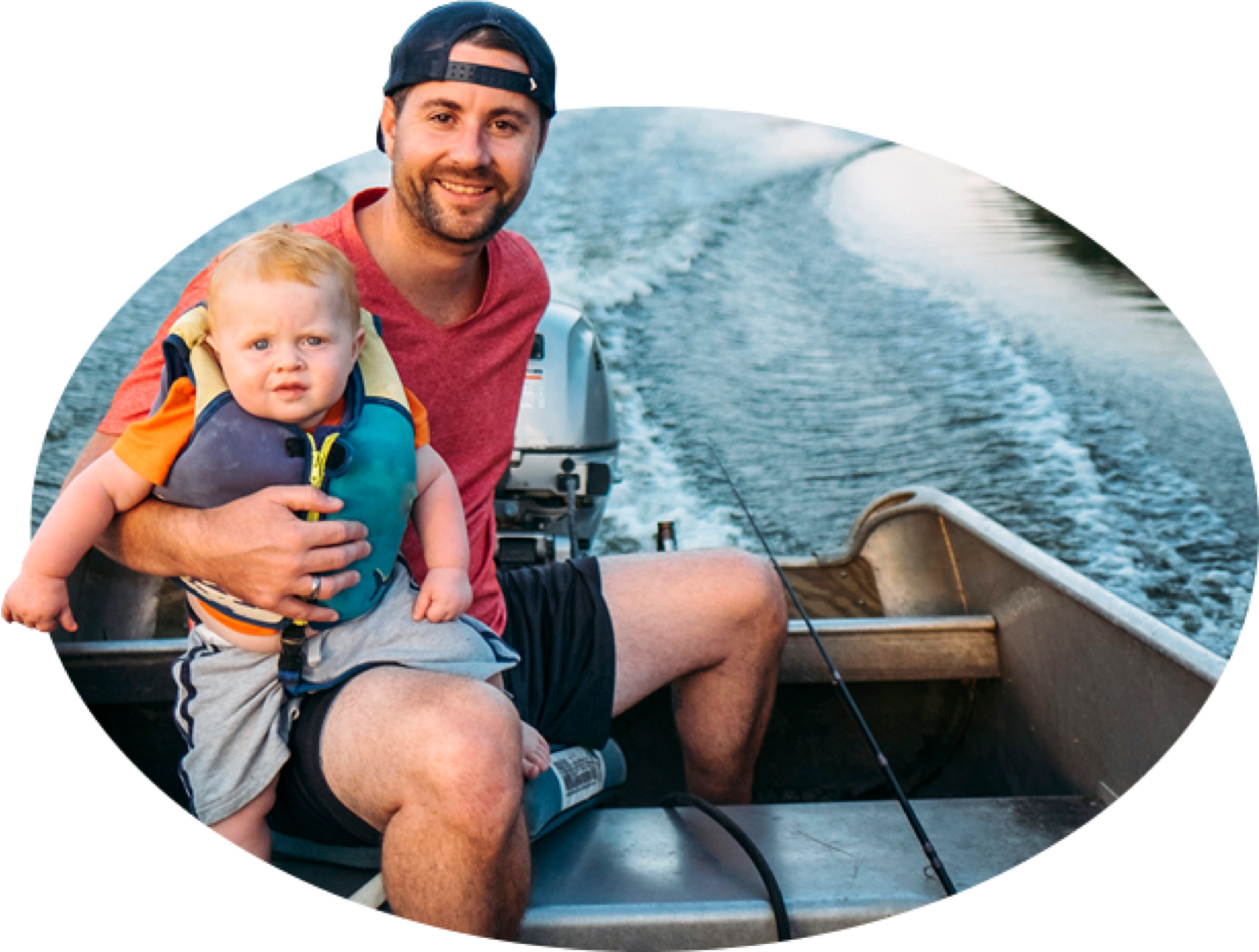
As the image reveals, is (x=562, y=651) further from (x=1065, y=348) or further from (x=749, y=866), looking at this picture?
(x=1065, y=348)

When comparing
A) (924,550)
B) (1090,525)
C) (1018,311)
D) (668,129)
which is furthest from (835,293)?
(924,550)

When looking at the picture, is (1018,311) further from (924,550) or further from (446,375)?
(446,375)

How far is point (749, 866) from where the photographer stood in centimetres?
131

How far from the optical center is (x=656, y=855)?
1.35 metres

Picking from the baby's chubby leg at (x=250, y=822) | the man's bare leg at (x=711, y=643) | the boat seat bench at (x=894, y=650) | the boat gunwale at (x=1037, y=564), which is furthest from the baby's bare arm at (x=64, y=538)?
the boat gunwale at (x=1037, y=564)

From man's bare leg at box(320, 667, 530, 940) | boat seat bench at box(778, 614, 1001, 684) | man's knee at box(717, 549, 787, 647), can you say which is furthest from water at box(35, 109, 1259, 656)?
man's bare leg at box(320, 667, 530, 940)

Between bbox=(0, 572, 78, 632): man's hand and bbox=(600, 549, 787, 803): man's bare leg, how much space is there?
0.76 meters

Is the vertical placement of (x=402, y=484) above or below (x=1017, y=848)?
above

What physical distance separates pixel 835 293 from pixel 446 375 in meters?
4.97

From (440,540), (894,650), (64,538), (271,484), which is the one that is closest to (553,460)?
(894,650)

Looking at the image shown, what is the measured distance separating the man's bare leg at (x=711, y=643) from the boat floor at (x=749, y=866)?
0.19 metres

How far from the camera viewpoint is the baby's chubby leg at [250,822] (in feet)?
3.98

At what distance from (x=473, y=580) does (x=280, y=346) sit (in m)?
0.48

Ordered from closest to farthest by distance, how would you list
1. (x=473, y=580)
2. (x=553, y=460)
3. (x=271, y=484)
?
(x=271, y=484) < (x=473, y=580) < (x=553, y=460)
